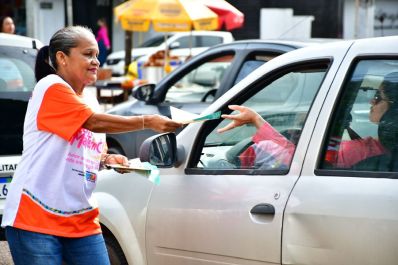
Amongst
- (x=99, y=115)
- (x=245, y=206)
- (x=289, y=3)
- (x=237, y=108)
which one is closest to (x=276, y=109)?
(x=237, y=108)

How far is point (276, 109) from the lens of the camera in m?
4.31

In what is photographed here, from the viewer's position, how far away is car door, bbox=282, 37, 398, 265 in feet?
10.6

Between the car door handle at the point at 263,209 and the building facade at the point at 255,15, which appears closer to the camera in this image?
the car door handle at the point at 263,209

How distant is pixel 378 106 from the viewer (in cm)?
350

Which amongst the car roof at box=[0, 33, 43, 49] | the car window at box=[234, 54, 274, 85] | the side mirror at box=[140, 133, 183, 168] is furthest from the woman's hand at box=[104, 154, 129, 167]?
the car window at box=[234, 54, 274, 85]

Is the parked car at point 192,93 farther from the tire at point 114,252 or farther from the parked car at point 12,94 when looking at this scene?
the tire at point 114,252

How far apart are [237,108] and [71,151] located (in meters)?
0.81

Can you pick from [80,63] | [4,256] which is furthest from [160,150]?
[4,256]

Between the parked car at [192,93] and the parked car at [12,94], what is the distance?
59.1 inches

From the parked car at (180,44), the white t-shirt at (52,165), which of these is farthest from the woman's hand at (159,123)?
the parked car at (180,44)

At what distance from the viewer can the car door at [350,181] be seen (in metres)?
3.22

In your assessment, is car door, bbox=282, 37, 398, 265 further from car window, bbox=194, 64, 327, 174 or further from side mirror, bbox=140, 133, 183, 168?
side mirror, bbox=140, 133, 183, 168

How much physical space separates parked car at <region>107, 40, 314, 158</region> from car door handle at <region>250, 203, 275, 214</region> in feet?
11.4

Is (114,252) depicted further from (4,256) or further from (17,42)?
(17,42)
